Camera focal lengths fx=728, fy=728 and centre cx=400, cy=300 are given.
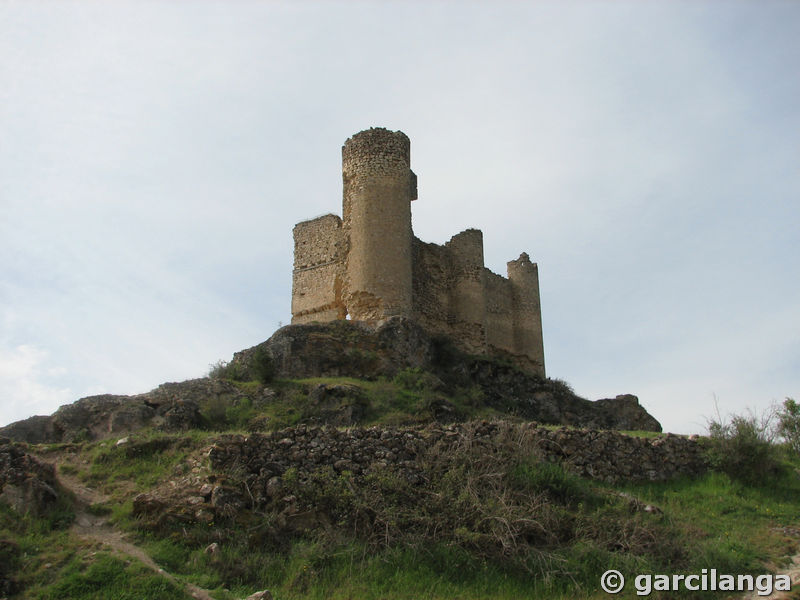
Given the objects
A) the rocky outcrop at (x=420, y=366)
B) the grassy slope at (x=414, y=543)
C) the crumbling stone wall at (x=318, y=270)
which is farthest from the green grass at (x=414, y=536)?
the crumbling stone wall at (x=318, y=270)

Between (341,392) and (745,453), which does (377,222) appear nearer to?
(341,392)

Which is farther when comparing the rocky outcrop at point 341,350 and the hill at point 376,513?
the rocky outcrop at point 341,350

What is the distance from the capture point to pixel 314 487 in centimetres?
1054

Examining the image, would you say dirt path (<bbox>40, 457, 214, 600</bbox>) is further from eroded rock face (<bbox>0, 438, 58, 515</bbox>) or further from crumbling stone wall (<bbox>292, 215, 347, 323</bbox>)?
crumbling stone wall (<bbox>292, 215, 347, 323</bbox>)

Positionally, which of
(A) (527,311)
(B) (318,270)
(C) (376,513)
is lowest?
(C) (376,513)

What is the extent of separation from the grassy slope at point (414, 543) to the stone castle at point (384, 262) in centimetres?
1082

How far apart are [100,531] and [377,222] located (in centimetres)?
1466

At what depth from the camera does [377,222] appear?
22938 mm

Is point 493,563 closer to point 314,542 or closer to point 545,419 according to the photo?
point 314,542

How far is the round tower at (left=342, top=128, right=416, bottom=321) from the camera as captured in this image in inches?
875

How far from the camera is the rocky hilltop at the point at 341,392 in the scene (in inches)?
598

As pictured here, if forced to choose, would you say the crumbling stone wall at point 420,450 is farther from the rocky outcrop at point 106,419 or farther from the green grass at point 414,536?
the rocky outcrop at point 106,419

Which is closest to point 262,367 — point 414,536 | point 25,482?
point 25,482

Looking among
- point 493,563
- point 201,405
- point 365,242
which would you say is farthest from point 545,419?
point 493,563
